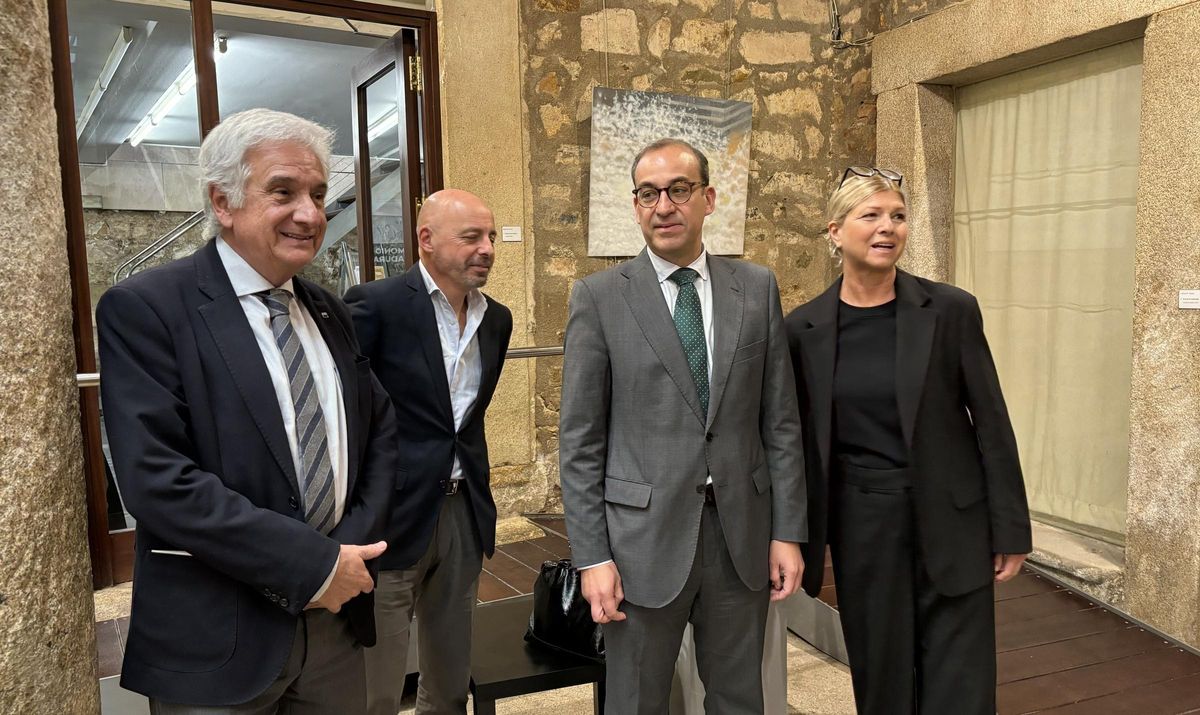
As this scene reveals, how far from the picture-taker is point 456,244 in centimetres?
203

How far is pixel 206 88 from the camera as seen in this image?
3.65 metres

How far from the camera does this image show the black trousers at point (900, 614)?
71.6 inches

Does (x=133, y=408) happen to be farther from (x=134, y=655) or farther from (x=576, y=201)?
(x=576, y=201)

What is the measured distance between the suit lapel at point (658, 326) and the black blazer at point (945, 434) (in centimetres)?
37

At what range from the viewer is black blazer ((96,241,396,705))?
1128 millimetres

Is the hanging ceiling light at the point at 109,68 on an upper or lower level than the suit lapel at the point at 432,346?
upper

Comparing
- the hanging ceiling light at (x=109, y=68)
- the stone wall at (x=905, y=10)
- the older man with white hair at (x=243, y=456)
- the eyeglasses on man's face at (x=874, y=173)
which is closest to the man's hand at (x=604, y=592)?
the older man with white hair at (x=243, y=456)

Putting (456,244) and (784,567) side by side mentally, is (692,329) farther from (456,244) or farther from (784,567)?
(456,244)

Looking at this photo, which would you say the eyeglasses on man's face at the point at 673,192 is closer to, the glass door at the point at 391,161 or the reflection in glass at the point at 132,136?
the glass door at the point at 391,161

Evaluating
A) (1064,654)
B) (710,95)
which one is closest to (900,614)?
(1064,654)

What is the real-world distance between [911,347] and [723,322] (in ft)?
A: 1.45

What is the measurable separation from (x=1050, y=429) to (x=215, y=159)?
4192 mm

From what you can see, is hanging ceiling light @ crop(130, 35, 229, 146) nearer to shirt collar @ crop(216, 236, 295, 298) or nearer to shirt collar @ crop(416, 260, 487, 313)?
shirt collar @ crop(416, 260, 487, 313)

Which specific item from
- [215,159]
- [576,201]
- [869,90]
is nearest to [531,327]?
[576,201]
